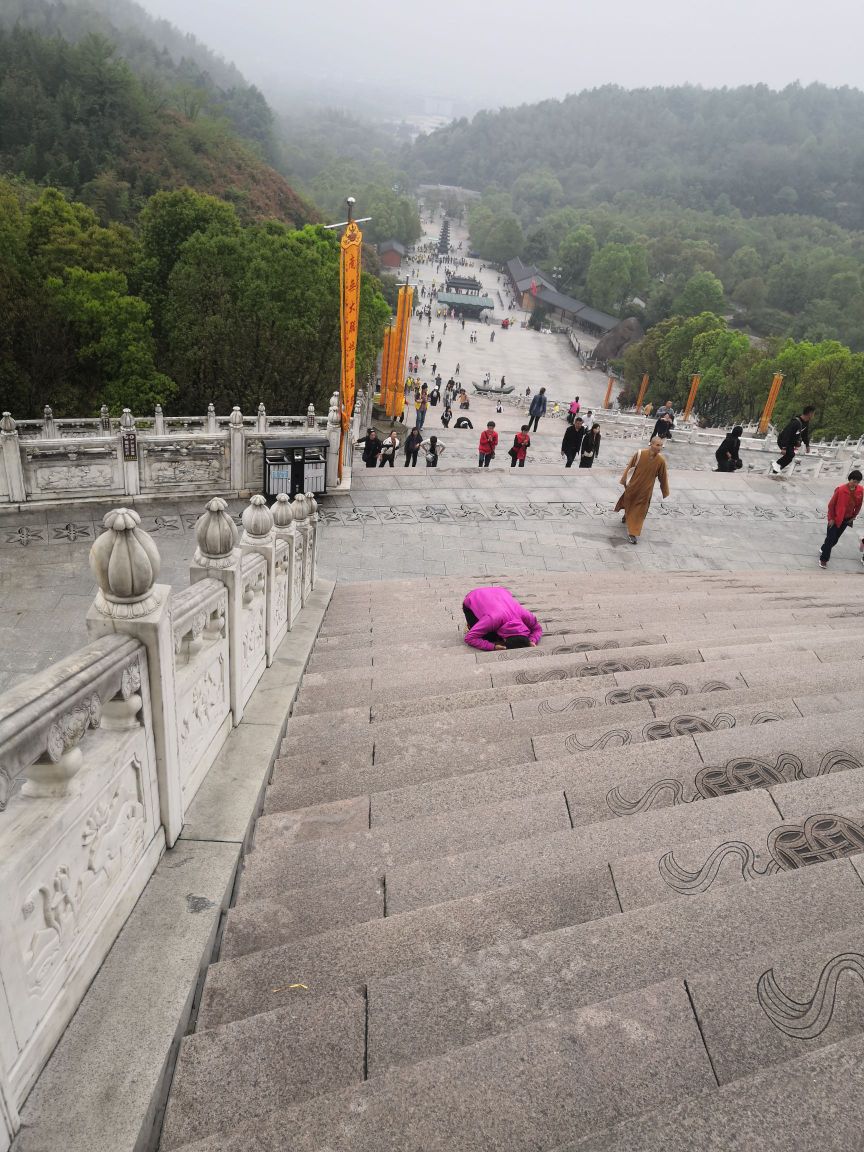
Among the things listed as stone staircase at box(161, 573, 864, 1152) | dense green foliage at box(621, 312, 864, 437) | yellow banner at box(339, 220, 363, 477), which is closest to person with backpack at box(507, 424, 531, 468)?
yellow banner at box(339, 220, 363, 477)

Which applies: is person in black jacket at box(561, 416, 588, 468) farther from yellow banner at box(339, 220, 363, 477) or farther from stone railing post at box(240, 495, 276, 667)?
stone railing post at box(240, 495, 276, 667)

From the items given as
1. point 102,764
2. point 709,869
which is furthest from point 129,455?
point 709,869

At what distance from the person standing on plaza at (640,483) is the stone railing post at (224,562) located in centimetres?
749

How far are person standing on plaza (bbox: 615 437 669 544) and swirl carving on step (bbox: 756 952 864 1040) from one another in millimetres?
8569

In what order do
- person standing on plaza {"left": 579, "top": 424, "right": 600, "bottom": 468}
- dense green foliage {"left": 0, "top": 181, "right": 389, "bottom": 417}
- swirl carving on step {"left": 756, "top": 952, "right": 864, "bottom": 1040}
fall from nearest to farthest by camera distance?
swirl carving on step {"left": 756, "top": 952, "right": 864, "bottom": 1040}, person standing on plaza {"left": 579, "top": 424, "right": 600, "bottom": 468}, dense green foliage {"left": 0, "top": 181, "right": 389, "bottom": 417}

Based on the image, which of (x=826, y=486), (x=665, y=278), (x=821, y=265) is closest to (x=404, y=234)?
(x=665, y=278)

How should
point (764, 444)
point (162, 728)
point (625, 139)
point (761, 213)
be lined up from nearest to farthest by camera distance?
point (162, 728), point (764, 444), point (761, 213), point (625, 139)

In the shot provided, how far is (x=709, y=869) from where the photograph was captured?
245 centimetres

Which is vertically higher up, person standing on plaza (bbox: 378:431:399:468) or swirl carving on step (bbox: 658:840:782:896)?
swirl carving on step (bbox: 658:840:782:896)

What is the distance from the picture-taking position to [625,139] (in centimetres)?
16838

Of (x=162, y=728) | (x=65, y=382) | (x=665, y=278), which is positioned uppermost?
(x=665, y=278)

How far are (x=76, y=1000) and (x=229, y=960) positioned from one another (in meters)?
0.46

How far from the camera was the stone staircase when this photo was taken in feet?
5.41

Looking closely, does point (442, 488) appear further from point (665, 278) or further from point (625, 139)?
point (625, 139)
